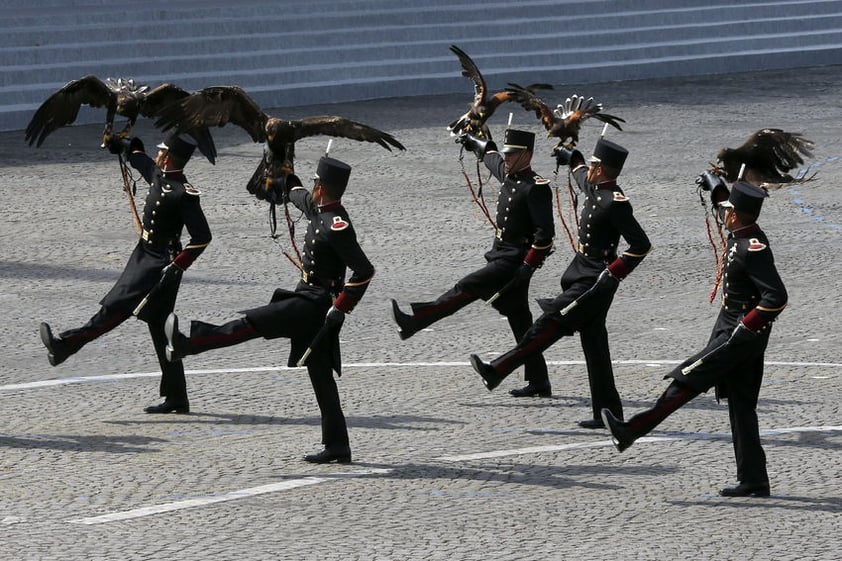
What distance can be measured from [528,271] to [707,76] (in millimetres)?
18686

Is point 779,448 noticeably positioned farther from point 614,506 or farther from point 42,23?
point 42,23

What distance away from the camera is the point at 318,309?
10250mm

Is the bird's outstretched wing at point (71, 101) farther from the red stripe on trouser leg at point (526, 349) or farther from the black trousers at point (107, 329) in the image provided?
the red stripe on trouser leg at point (526, 349)

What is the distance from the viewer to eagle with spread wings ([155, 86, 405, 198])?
10422 mm

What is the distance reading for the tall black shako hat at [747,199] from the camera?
9523 mm

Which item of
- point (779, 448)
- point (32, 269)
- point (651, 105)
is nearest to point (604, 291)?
point (779, 448)

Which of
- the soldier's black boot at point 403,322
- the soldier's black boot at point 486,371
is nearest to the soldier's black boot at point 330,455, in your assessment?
the soldier's black boot at point 486,371

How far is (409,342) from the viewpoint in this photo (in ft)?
44.1

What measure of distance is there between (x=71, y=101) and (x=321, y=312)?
128 inches

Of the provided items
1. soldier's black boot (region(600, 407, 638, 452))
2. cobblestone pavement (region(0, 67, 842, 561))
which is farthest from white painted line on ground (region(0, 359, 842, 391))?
soldier's black boot (region(600, 407, 638, 452))

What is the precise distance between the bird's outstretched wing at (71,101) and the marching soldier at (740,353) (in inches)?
191

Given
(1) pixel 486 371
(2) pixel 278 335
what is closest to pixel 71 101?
(2) pixel 278 335

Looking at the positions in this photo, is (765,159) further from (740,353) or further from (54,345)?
(54,345)

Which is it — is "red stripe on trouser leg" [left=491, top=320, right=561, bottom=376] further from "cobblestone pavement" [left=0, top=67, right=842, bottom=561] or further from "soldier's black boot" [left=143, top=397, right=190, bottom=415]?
"soldier's black boot" [left=143, top=397, right=190, bottom=415]
